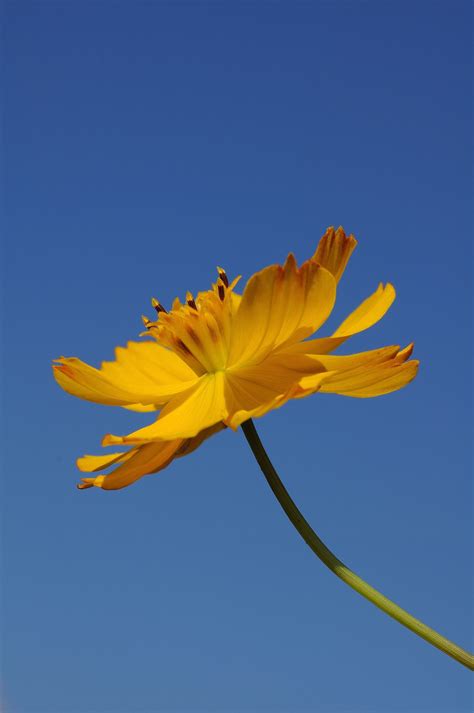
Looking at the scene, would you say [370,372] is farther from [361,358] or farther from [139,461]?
[139,461]

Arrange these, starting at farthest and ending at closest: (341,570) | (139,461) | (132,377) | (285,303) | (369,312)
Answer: (132,377) < (369,312) < (139,461) < (285,303) < (341,570)

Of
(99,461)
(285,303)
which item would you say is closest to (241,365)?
(285,303)

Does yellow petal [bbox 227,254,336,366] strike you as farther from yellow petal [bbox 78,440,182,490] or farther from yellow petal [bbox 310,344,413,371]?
yellow petal [bbox 78,440,182,490]

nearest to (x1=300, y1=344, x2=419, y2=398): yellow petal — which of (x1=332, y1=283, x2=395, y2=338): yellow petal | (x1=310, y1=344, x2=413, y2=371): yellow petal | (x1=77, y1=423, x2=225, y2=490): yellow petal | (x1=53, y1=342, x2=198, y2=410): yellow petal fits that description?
(x1=310, y1=344, x2=413, y2=371): yellow petal

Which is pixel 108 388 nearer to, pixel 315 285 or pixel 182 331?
pixel 182 331

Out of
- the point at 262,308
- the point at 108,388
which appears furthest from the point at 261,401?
the point at 108,388

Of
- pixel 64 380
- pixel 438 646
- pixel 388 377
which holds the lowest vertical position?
pixel 438 646
